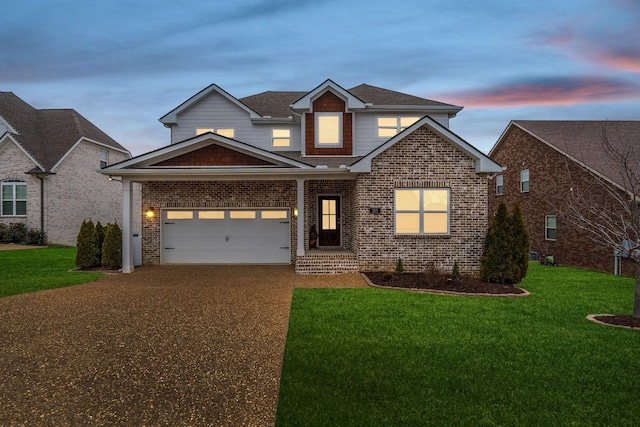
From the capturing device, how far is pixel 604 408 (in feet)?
12.4

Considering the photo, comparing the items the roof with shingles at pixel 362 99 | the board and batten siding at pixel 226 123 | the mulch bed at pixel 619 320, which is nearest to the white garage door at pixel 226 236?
the board and batten siding at pixel 226 123

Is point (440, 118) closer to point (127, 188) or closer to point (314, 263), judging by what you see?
point (314, 263)

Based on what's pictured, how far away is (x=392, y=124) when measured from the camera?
15945 mm

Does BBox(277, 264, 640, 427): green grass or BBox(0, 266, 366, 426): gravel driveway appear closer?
BBox(277, 264, 640, 427): green grass

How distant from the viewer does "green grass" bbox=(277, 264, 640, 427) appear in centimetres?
366

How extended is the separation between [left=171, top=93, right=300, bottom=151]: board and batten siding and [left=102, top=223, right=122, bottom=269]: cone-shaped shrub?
482cm

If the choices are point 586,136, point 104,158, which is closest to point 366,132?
point 586,136

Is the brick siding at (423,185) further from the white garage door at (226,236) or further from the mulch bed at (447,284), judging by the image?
the white garage door at (226,236)

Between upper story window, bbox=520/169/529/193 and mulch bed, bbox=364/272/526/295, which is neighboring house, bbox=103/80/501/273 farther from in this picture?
upper story window, bbox=520/169/529/193

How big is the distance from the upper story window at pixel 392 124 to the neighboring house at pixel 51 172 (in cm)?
1929

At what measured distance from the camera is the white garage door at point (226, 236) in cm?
1479

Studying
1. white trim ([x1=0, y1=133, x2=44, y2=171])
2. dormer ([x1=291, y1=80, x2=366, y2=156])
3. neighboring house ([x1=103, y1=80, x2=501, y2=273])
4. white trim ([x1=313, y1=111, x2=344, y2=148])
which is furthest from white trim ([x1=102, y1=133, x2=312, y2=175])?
white trim ([x1=0, y1=133, x2=44, y2=171])

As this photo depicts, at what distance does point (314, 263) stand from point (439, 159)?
18.0 feet

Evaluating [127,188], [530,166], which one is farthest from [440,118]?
[127,188]
